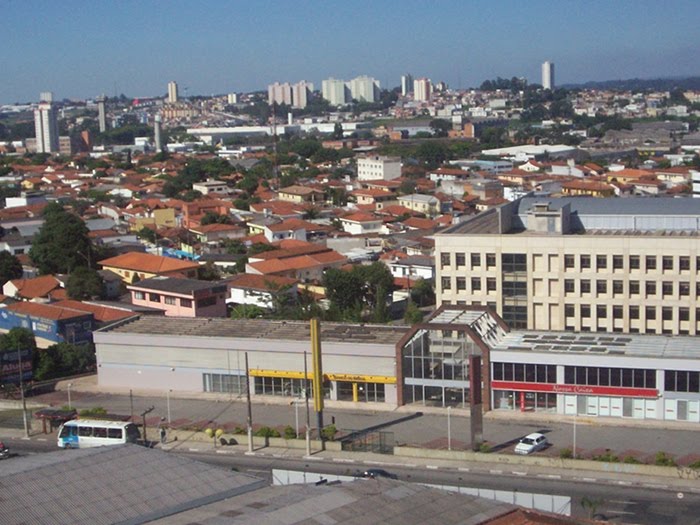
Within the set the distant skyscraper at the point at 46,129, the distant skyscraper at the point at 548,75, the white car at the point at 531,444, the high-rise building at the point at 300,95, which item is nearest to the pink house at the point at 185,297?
the white car at the point at 531,444

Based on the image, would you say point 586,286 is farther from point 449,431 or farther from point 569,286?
point 449,431

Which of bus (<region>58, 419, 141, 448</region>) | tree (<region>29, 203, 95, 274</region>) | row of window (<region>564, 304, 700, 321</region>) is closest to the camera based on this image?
bus (<region>58, 419, 141, 448</region>)

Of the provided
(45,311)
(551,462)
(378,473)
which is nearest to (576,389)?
(551,462)

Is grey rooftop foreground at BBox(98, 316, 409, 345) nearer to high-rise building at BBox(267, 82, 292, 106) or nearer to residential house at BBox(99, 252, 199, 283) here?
residential house at BBox(99, 252, 199, 283)

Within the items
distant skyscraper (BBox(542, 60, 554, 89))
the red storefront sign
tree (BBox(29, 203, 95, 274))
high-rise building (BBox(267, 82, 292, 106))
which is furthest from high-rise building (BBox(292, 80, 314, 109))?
the red storefront sign

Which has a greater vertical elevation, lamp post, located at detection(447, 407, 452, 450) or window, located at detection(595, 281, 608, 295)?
window, located at detection(595, 281, 608, 295)

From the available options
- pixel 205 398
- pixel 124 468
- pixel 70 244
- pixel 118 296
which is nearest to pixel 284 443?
pixel 205 398
